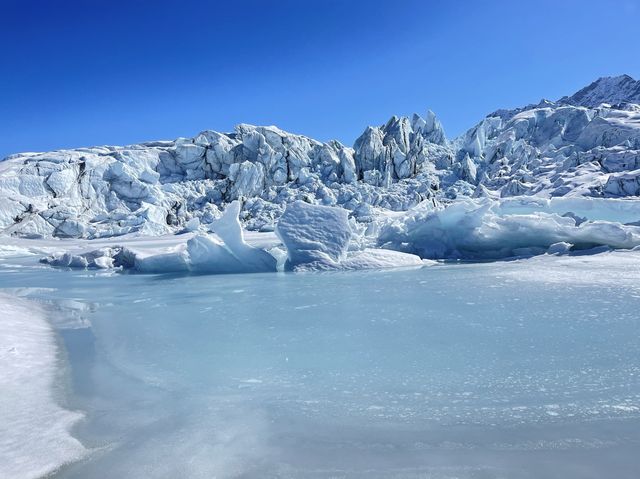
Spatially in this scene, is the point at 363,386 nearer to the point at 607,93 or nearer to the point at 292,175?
the point at 292,175

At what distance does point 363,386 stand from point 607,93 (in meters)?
76.1

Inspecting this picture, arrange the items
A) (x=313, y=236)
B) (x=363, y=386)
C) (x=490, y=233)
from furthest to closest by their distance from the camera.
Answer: (x=490, y=233), (x=313, y=236), (x=363, y=386)

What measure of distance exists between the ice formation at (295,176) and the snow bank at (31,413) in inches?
703

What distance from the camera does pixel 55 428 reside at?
2.38 metres

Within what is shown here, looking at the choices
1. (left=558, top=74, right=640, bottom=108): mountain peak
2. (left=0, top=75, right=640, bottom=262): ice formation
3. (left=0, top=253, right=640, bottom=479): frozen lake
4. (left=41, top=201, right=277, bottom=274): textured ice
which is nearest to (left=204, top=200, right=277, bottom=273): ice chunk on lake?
(left=41, top=201, right=277, bottom=274): textured ice

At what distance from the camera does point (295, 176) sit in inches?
1320

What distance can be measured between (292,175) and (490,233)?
77.2 ft

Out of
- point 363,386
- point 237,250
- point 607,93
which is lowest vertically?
point 363,386

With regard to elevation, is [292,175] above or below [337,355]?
above

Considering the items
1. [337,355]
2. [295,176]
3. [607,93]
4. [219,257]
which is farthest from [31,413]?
[607,93]

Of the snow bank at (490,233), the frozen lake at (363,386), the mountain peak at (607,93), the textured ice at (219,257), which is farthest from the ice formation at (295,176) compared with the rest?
the mountain peak at (607,93)

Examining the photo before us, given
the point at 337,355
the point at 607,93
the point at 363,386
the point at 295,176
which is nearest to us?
the point at 363,386

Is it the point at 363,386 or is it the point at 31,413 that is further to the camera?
the point at 363,386

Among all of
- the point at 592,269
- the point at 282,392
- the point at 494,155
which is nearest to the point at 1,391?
the point at 282,392
